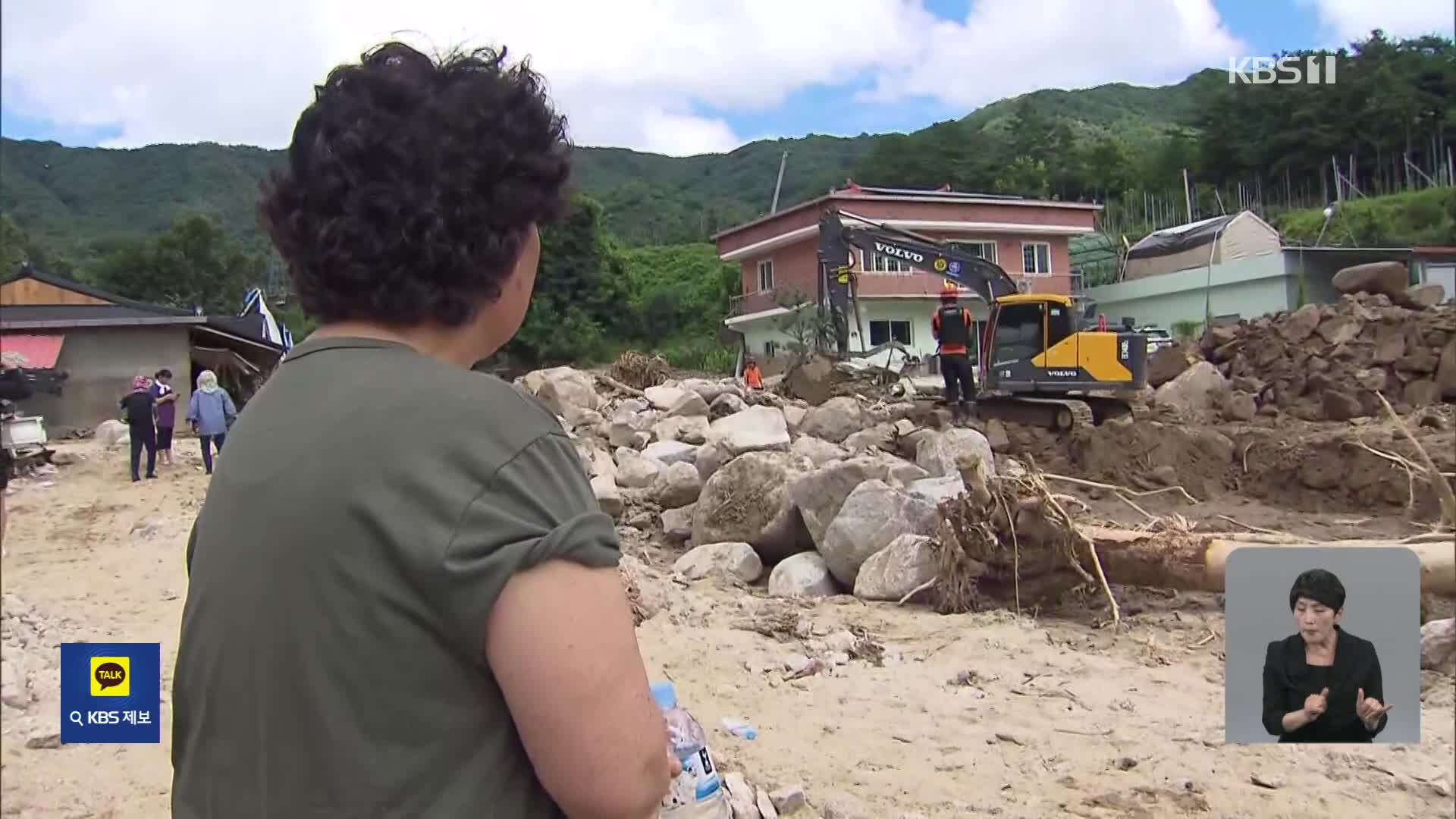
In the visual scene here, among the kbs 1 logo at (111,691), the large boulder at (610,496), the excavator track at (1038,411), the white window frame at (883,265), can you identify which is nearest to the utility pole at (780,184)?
the white window frame at (883,265)

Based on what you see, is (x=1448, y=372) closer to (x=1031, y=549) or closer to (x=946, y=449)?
(x=946, y=449)

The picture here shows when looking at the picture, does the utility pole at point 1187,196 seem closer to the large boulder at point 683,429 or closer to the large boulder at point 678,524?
the large boulder at point 678,524

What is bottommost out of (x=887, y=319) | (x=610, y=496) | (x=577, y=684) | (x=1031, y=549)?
(x=1031, y=549)

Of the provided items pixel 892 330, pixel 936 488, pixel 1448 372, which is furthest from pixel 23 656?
pixel 1448 372

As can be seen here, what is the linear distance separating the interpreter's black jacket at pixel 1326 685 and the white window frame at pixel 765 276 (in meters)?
15.0


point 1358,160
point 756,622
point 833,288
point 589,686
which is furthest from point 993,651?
point 833,288

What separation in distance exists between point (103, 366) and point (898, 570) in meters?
4.71

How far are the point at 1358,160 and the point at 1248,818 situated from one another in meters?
2.58

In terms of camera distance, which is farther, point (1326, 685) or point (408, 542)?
point (1326, 685)

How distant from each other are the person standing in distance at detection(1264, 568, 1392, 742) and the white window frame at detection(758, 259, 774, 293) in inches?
591

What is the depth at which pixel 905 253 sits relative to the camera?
13727mm

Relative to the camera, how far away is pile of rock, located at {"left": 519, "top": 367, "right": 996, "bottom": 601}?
599cm

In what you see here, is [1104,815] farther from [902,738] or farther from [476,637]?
[476,637]

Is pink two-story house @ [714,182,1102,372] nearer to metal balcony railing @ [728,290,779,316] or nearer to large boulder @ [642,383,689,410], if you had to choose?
metal balcony railing @ [728,290,779,316]
